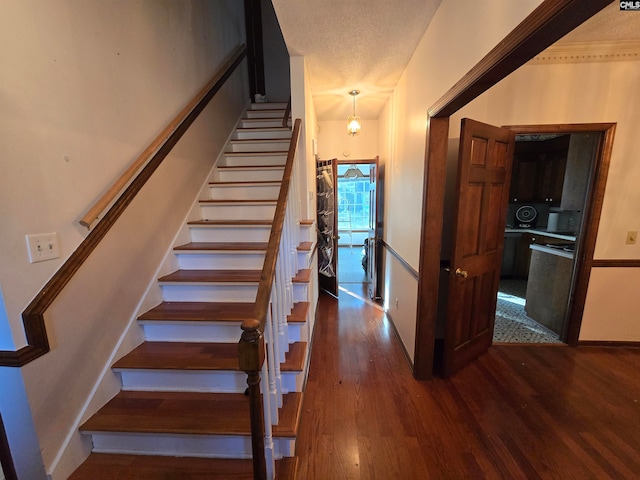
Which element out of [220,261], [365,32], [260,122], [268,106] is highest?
[268,106]

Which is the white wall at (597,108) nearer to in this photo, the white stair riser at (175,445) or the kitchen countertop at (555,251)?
the kitchen countertop at (555,251)

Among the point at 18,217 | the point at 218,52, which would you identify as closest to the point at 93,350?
the point at 18,217

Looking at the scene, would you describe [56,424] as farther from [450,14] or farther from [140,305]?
[450,14]

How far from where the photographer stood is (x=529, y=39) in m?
0.90

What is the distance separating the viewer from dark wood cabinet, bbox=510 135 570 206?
4.14 meters

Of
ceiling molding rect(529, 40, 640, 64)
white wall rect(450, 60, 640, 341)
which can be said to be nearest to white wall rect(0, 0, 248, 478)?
white wall rect(450, 60, 640, 341)

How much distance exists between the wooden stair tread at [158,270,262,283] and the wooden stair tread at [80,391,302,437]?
0.71m

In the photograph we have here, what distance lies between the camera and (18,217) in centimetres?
109

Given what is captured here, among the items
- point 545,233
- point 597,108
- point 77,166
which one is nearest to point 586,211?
point 597,108

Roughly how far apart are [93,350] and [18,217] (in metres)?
0.76

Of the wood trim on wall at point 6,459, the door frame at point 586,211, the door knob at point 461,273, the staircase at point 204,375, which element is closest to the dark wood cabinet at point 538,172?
the door frame at point 586,211

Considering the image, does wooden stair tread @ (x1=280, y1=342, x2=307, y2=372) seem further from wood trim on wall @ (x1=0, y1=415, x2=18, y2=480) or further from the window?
the window

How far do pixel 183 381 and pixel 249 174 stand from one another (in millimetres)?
2024

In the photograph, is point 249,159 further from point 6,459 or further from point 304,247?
point 6,459
